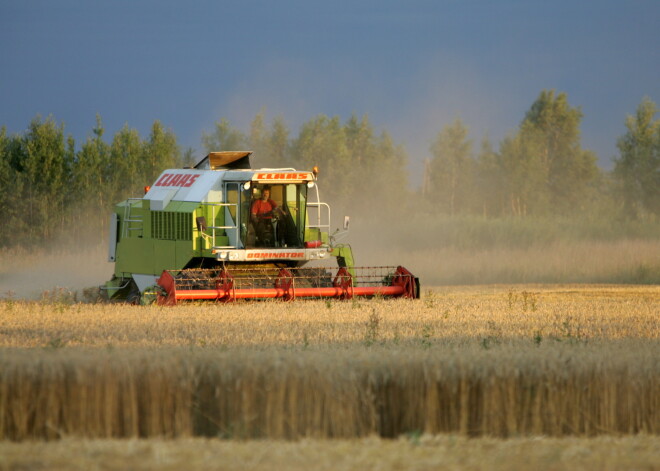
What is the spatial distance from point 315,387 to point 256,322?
635 cm

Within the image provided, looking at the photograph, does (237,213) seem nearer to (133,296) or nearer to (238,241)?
(238,241)

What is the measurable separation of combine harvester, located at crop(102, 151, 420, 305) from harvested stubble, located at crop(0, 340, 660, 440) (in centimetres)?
968

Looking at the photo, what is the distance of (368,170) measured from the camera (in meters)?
59.1

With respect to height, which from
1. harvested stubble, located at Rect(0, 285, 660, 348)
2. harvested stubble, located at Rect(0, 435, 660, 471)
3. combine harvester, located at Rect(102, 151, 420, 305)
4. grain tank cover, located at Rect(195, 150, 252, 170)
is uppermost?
grain tank cover, located at Rect(195, 150, 252, 170)

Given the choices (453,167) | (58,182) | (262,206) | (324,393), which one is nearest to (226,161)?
(262,206)

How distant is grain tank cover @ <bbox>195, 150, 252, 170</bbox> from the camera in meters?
19.7

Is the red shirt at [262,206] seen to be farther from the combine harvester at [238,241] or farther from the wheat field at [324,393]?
the wheat field at [324,393]

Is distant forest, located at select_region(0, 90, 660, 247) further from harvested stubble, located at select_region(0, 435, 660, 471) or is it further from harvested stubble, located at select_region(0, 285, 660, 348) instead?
harvested stubble, located at select_region(0, 435, 660, 471)

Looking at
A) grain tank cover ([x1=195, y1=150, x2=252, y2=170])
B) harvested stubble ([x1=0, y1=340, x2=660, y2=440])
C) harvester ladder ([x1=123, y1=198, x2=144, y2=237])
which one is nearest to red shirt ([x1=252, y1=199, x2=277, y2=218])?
grain tank cover ([x1=195, y1=150, x2=252, y2=170])

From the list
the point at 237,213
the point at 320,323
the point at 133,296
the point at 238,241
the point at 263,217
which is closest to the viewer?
the point at 320,323

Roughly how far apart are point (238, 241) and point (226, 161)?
80.9 inches

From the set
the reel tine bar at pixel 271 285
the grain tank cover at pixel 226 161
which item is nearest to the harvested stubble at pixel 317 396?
the reel tine bar at pixel 271 285

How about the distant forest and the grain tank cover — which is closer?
the grain tank cover

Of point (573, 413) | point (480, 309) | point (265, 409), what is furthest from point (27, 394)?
point (480, 309)
